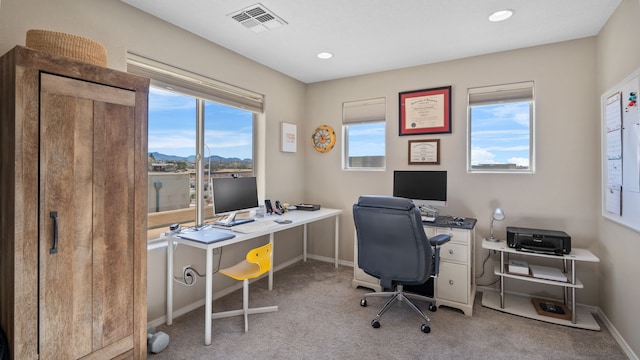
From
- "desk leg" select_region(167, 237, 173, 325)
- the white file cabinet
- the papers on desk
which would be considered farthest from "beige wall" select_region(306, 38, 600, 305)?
"desk leg" select_region(167, 237, 173, 325)

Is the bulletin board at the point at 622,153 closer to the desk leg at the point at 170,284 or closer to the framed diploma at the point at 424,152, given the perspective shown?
the framed diploma at the point at 424,152

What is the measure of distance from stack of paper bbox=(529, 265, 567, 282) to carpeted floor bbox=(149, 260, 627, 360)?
391 mm

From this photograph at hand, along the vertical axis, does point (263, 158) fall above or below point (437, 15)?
below

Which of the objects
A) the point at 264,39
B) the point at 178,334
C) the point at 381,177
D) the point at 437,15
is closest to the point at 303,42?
the point at 264,39

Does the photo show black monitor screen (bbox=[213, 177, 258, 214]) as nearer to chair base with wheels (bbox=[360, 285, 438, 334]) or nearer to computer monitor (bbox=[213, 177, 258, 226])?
computer monitor (bbox=[213, 177, 258, 226])

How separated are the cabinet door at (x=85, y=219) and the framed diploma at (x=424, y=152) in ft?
9.67

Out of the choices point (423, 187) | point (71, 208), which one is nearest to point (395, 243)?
point (423, 187)

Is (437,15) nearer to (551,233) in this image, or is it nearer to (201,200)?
(551,233)

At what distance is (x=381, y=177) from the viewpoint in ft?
12.8

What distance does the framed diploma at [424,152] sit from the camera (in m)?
3.54

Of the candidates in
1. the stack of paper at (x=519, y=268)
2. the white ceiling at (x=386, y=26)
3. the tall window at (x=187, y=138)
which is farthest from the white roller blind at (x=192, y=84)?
the stack of paper at (x=519, y=268)

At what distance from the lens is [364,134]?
4113 mm

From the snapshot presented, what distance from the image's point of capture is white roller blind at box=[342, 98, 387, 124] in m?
3.91

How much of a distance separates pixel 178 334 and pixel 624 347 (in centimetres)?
336
